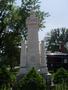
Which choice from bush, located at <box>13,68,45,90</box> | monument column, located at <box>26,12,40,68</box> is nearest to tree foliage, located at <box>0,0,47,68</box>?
monument column, located at <box>26,12,40,68</box>

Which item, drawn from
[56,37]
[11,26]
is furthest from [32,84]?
[56,37]

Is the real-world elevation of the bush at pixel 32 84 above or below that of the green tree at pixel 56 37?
below

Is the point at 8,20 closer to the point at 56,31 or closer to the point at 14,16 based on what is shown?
the point at 14,16

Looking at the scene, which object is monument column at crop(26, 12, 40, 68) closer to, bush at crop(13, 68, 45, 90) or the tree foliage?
bush at crop(13, 68, 45, 90)

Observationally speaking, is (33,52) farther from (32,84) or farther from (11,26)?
(11,26)

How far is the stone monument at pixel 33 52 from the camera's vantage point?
953 inches

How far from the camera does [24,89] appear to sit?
1398cm

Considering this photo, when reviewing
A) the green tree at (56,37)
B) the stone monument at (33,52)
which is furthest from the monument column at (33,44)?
the green tree at (56,37)

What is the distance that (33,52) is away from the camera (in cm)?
2445

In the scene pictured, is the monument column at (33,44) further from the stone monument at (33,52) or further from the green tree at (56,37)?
the green tree at (56,37)

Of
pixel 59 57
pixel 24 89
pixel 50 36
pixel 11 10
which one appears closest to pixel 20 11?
pixel 11 10

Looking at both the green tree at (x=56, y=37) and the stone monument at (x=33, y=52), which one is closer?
the stone monument at (x=33, y=52)

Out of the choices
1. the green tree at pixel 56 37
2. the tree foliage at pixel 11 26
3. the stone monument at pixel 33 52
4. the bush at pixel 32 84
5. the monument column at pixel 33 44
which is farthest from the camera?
the green tree at pixel 56 37

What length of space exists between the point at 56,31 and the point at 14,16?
179 ft
